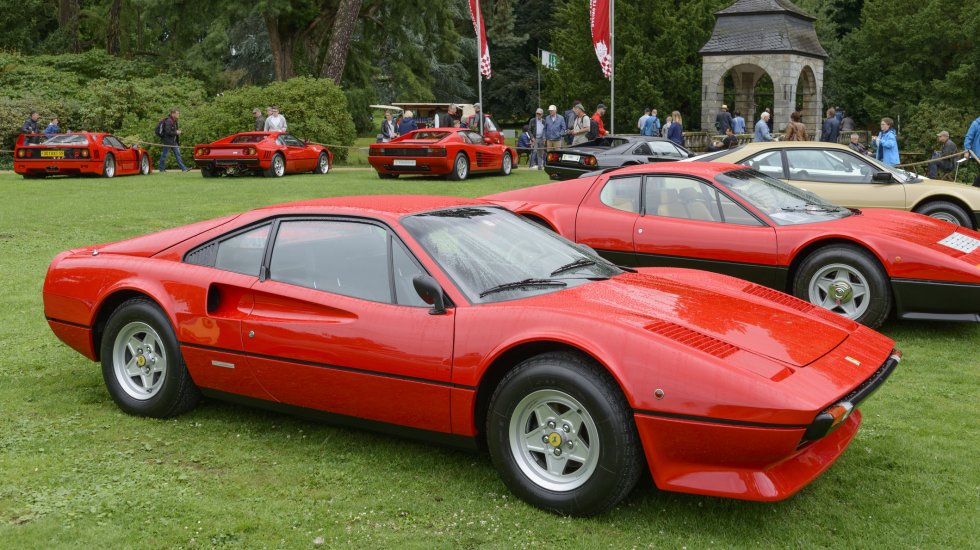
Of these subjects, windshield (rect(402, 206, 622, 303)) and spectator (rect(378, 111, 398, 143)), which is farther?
spectator (rect(378, 111, 398, 143))

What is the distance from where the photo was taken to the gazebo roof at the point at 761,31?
3553 centimetres

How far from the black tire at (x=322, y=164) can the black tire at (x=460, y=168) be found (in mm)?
4745

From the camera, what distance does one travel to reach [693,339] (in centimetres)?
378

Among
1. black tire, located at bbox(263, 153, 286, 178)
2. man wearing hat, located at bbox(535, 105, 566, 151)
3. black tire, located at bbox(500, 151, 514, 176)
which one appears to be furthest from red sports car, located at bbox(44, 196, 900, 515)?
man wearing hat, located at bbox(535, 105, 566, 151)

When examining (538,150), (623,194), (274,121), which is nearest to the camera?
(623,194)

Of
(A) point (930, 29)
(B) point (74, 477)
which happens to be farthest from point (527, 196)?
(A) point (930, 29)

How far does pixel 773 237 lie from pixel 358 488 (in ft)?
14.4

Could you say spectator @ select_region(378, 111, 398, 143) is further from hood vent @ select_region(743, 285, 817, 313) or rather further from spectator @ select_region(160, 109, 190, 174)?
hood vent @ select_region(743, 285, 817, 313)

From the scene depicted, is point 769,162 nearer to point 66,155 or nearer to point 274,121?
point 274,121

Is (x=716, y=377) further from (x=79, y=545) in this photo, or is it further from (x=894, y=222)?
(x=894, y=222)

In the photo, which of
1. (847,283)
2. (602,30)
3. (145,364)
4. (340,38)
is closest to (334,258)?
(145,364)

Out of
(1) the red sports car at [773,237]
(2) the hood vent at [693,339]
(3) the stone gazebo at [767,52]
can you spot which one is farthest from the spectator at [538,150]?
(2) the hood vent at [693,339]

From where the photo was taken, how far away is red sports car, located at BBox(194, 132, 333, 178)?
21844 millimetres

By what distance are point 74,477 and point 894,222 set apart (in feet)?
20.3
